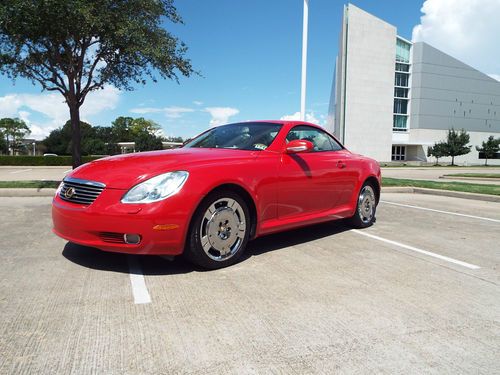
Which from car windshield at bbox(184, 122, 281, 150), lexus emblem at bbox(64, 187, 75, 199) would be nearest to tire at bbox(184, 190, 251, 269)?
car windshield at bbox(184, 122, 281, 150)

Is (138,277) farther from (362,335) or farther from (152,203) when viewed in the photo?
(362,335)

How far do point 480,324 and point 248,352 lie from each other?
163 cm

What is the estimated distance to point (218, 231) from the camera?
12.6 ft

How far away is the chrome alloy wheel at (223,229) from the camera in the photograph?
3752 mm

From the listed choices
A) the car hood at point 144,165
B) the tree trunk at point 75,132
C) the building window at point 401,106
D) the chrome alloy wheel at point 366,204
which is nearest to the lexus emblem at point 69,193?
the car hood at point 144,165

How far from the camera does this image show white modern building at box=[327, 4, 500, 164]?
5809 centimetres

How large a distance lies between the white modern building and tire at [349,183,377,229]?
5370 cm

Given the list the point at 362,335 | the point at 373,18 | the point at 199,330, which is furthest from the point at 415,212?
the point at 373,18

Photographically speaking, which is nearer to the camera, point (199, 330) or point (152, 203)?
point (199, 330)

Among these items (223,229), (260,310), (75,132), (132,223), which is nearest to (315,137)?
(223,229)

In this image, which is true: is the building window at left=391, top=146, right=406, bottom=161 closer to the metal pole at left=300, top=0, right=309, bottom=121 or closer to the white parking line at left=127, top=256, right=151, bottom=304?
the metal pole at left=300, top=0, right=309, bottom=121

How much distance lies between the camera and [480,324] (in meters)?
2.76

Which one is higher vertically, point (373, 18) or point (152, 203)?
point (373, 18)

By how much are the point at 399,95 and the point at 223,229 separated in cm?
6822
